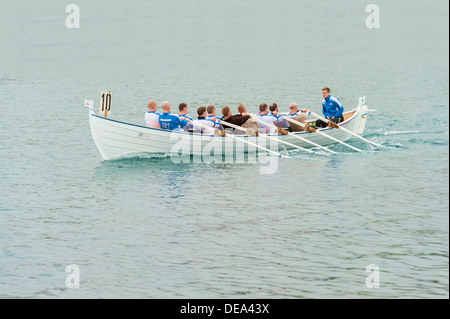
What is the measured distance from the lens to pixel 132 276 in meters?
15.5

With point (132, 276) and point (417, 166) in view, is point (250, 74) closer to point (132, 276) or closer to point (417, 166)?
point (417, 166)

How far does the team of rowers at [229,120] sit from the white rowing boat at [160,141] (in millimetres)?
302

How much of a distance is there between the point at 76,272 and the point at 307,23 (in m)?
81.0

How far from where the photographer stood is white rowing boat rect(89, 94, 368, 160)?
85.7 feet

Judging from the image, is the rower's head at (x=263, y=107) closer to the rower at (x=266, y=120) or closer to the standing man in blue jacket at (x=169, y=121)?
the rower at (x=266, y=120)

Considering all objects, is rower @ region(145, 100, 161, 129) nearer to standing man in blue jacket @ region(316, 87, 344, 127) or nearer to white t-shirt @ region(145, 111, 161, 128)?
white t-shirt @ region(145, 111, 161, 128)

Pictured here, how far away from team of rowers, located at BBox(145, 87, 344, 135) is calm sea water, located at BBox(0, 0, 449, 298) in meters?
1.23

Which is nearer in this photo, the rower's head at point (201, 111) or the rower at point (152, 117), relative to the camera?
the rower at point (152, 117)

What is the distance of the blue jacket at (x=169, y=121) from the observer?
26.5 meters

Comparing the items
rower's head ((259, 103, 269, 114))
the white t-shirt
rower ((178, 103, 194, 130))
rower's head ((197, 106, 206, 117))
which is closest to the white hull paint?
the white t-shirt

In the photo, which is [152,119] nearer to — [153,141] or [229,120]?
[153,141]

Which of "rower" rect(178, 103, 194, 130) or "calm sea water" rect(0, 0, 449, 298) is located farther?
"rower" rect(178, 103, 194, 130)

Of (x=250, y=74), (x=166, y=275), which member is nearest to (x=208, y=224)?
(x=166, y=275)

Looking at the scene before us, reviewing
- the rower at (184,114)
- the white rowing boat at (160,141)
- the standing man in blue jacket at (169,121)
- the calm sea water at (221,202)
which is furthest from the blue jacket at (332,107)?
the standing man in blue jacket at (169,121)
